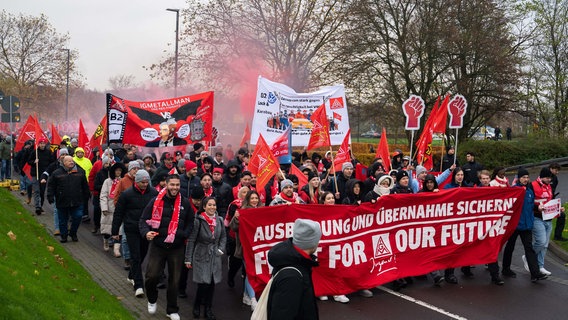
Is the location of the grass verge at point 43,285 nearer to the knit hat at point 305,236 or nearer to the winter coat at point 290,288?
the winter coat at point 290,288

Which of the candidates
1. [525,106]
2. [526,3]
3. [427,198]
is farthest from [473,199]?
[526,3]

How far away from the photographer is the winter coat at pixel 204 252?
6.71m

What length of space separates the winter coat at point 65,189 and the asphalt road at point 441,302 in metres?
2.04

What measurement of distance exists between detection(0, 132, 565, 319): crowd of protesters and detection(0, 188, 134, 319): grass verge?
0.70 m

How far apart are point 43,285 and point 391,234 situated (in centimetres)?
476

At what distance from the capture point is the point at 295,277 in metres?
3.44

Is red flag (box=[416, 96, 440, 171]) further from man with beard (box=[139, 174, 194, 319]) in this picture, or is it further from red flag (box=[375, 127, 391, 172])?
man with beard (box=[139, 174, 194, 319])

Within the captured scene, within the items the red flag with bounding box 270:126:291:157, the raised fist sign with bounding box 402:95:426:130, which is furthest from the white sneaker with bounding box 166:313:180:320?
the raised fist sign with bounding box 402:95:426:130

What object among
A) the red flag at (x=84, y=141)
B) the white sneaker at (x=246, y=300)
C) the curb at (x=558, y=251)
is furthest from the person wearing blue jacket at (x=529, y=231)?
the red flag at (x=84, y=141)

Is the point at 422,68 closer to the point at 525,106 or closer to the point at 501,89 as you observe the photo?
the point at 501,89

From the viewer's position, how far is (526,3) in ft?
99.5

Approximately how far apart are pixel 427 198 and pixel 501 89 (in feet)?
60.7

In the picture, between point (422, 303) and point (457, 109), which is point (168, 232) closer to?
point (422, 303)

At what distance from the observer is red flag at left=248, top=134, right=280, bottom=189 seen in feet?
29.1
